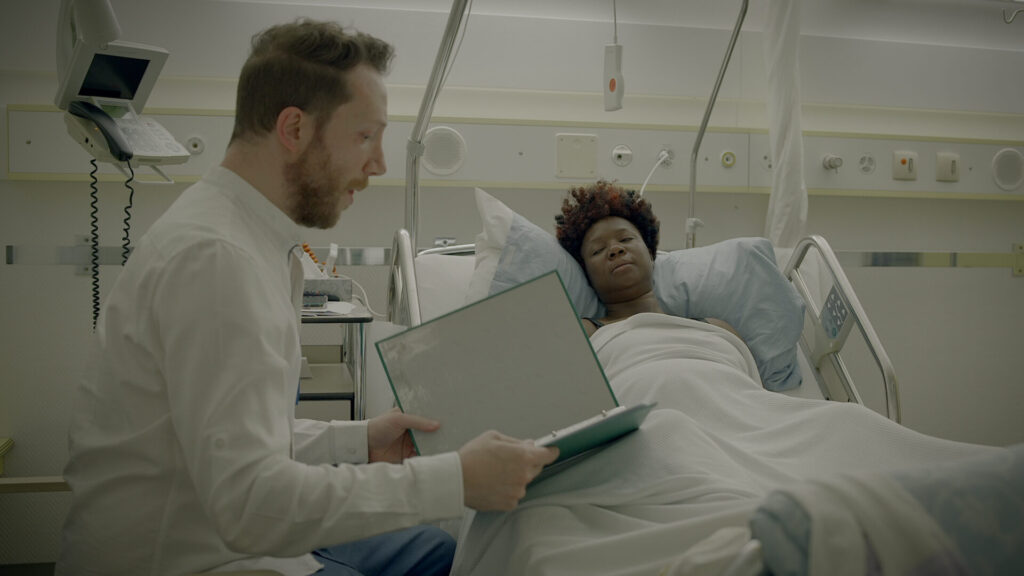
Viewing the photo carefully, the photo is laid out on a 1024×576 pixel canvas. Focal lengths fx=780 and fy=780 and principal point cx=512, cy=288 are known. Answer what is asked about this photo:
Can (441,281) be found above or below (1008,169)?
below

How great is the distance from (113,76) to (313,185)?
34.3 inches

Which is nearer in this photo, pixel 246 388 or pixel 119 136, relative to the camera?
pixel 246 388

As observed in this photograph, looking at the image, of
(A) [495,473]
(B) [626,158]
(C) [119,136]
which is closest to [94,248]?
(C) [119,136]

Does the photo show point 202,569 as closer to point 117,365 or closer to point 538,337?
point 117,365

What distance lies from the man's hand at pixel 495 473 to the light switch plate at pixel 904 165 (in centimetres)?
313

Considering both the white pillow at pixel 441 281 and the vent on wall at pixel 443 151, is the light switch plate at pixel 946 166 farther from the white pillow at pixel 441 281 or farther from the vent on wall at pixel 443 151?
the white pillow at pixel 441 281

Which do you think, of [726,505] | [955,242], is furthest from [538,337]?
[955,242]

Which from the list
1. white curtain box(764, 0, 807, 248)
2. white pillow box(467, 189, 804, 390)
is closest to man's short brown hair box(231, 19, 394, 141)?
white pillow box(467, 189, 804, 390)

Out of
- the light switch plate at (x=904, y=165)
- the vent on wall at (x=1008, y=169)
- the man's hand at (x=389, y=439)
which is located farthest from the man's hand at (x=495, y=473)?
the vent on wall at (x=1008, y=169)

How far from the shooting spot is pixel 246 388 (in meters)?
1.01

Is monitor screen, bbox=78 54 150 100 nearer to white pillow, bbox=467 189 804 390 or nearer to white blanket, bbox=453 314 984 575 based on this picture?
white pillow, bbox=467 189 804 390

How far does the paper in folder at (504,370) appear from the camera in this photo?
132 cm

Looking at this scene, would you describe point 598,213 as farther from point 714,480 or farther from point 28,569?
point 28,569

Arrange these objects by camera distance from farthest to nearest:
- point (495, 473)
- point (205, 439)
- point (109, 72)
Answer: point (109, 72)
point (495, 473)
point (205, 439)
